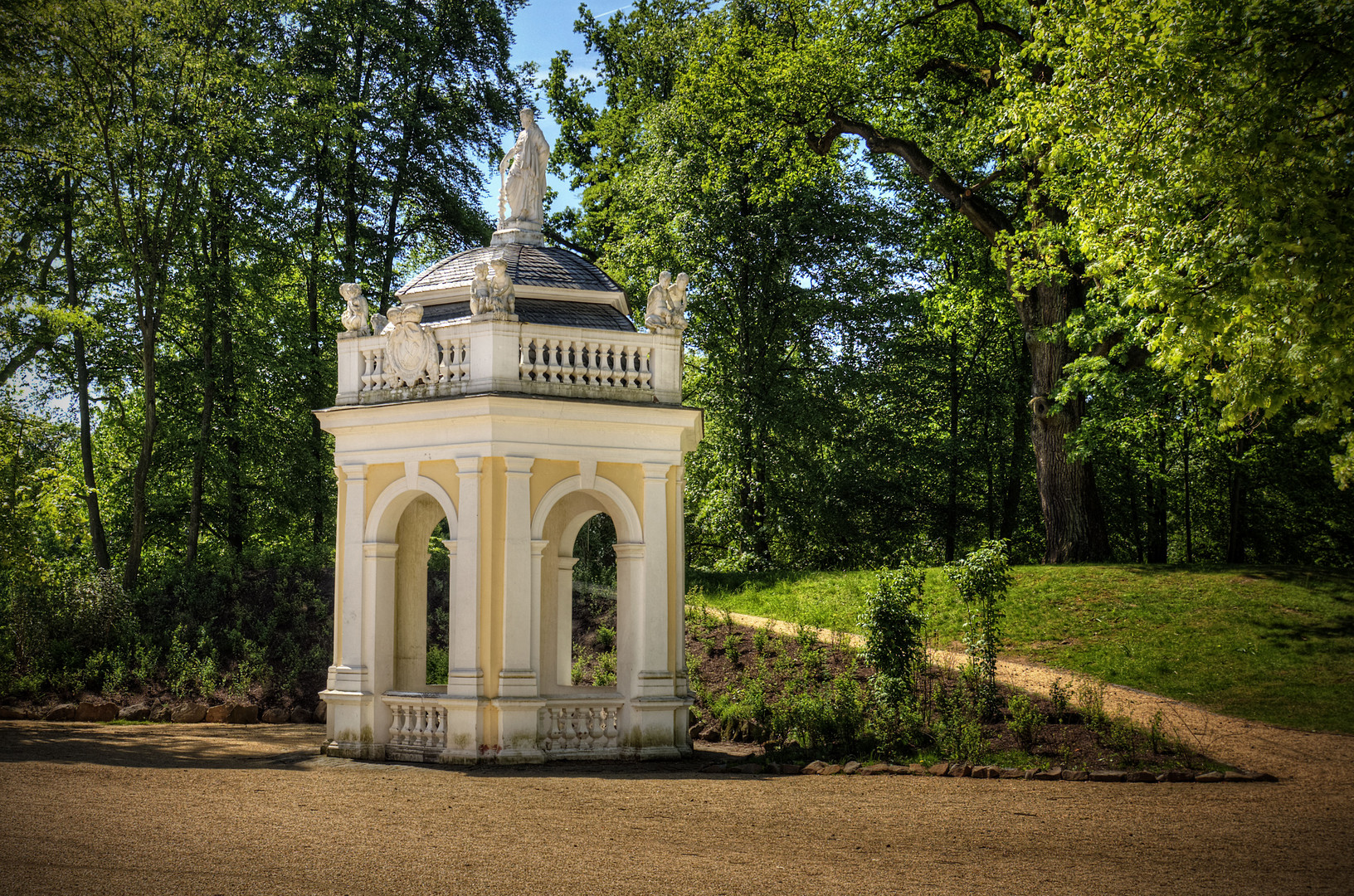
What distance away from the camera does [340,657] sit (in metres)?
14.3

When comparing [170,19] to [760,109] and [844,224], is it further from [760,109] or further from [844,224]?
[844,224]

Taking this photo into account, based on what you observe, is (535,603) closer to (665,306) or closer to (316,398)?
(665,306)

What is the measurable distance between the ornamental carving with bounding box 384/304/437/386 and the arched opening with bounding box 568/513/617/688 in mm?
4519

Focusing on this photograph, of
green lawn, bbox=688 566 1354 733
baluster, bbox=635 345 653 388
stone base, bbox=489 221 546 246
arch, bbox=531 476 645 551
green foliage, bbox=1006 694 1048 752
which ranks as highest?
stone base, bbox=489 221 546 246

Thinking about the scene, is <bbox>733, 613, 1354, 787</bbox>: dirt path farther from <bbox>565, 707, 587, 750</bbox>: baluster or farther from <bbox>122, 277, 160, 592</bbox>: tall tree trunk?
<bbox>122, 277, 160, 592</bbox>: tall tree trunk

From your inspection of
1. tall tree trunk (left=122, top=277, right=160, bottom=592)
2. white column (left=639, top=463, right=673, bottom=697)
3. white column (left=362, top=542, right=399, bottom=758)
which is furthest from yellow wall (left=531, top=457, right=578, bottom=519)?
tall tree trunk (left=122, top=277, right=160, bottom=592)

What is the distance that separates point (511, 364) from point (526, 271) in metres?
1.94

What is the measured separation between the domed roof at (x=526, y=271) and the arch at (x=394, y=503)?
2.88 meters

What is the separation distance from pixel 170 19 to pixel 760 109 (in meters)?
13.0

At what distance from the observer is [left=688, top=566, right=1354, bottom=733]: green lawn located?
16141mm

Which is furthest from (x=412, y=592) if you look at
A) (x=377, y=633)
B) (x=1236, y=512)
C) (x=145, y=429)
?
(x=1236, y=512)

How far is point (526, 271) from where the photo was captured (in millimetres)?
15195

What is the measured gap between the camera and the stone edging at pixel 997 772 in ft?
40.7

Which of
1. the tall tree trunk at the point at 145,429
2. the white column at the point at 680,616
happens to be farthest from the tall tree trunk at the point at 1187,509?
the tall tree trunk at the point at 145,429
